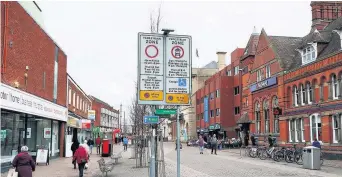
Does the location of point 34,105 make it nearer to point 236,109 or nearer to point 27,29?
point 27,29

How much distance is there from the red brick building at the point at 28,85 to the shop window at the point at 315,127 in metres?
19.3

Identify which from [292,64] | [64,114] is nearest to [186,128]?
[292,64]

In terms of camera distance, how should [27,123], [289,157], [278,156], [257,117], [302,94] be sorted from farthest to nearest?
[257,117] < [302,94] < [278,156] < [289,157] < [27,123]

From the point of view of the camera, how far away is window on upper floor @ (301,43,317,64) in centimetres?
3143

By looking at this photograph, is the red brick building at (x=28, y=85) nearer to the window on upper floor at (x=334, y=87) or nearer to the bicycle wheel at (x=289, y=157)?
the bicycle wheel at (x=289, y=157)

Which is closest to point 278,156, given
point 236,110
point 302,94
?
point 302,94

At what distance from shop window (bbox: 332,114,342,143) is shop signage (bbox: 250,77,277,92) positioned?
33.3 feet

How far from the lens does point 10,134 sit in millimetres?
19016

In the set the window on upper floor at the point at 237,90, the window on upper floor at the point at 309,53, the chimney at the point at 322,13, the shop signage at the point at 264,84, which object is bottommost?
the shop signage at the point at 264,84

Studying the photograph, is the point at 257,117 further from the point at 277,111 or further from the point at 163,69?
the point at 163,69

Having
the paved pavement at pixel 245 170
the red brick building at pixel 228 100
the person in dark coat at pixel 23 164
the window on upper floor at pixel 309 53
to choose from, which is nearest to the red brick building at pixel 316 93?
the window on upper floor at pixel 309 53

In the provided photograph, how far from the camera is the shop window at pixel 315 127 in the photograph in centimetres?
2922

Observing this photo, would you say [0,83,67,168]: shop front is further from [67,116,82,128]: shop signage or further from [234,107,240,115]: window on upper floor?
[234,107,240,115]: window on upper floor

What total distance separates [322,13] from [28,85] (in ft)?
95.5
